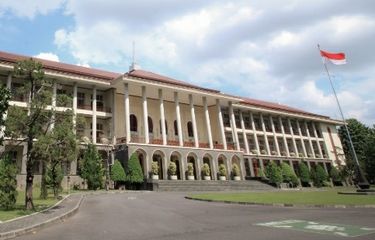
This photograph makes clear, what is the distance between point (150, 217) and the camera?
40.1ft

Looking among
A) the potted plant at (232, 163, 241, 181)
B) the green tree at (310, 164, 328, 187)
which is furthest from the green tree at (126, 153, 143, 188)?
the green tree at (310, 164, 328, 187)

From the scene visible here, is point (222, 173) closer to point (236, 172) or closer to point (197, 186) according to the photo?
point (236, 172)

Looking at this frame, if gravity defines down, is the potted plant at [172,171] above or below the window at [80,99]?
below

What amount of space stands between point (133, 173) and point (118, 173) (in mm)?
1334

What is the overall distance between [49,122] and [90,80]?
20.8m

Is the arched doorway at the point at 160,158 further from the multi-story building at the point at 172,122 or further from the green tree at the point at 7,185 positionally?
the green tree at the point at 7,185

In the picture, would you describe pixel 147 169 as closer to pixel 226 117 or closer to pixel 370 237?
pixel 226 117

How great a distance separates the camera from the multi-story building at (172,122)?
34844 mm

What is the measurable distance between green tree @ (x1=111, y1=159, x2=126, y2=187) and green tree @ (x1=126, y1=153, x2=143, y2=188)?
1.75 ft

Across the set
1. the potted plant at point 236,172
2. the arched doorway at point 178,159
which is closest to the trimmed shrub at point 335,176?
the potted plant at point 236,172

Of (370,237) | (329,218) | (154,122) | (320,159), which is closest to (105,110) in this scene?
(154,122)

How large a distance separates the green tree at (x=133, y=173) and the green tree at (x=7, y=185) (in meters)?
16.2

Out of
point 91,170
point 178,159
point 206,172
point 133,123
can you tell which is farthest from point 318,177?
point 91,170

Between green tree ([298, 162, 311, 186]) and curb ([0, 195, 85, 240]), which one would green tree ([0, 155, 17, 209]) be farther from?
green tree ([298, 162, 311, 186])
